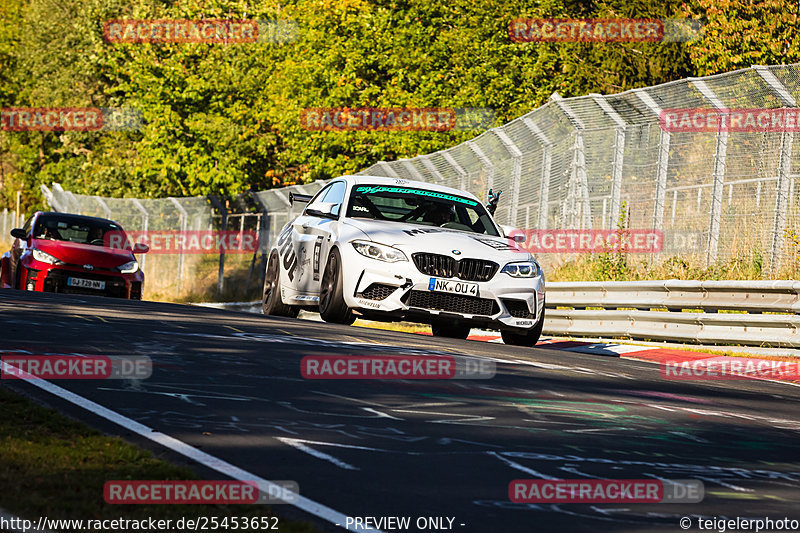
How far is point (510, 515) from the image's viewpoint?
484cm

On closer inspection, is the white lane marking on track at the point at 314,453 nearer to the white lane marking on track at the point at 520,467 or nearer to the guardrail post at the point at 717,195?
the white lane marking on track at the point at 520,467

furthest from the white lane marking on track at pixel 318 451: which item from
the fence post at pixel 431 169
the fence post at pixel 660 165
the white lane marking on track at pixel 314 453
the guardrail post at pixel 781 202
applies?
the fence post at pixel 431 169

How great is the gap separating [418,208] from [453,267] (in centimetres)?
182

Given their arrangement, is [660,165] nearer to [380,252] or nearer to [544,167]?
[544,167]

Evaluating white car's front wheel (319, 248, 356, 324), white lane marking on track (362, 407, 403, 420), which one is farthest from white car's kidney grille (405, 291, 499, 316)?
white lane marking on track (362, 407, 403, 420)

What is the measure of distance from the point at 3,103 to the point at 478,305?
74.1 meters

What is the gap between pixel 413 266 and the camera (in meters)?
12.5

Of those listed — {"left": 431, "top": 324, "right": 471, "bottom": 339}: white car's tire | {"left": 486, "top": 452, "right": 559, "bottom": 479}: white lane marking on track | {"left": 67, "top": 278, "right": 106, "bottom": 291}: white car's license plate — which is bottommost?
{"left": 486, "top": 452, "right": 559, "bottom": 479}: white lane marking on track

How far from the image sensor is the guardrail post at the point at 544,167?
2077 cm

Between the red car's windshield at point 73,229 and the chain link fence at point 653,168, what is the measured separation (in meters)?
6.05

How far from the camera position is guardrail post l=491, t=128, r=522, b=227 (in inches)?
846

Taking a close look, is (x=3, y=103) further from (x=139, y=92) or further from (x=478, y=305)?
(x=478, y=305)

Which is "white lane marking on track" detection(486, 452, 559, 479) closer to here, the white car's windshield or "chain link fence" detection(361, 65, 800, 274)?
the white car's windshield

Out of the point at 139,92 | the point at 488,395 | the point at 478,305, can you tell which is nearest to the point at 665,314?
the point at 478,305
